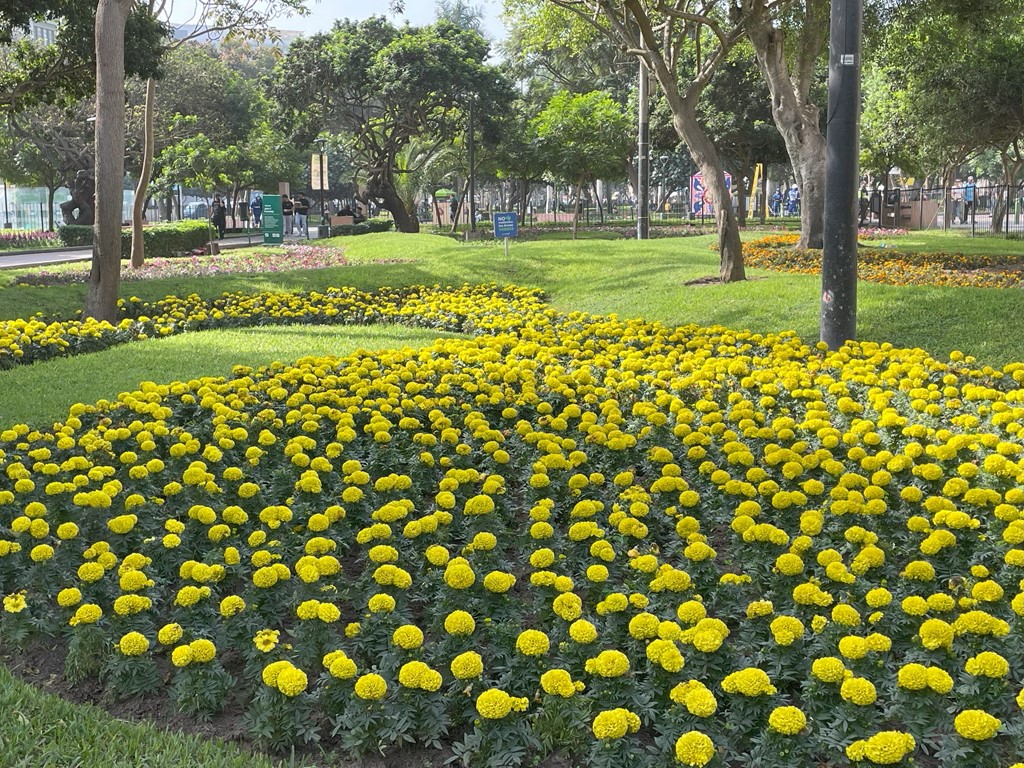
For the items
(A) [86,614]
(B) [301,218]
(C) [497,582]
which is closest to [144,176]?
(B) [301,218]

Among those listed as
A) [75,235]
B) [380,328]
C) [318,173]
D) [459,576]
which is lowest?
[459,576]

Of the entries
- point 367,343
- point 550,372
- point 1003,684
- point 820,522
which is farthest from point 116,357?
Result: point 1003,684

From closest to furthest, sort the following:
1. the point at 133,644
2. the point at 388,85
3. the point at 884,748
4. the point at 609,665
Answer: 1. the point at 884,748
2. the point at 609,665
3. the point at 133,644
4. the point at 388,85

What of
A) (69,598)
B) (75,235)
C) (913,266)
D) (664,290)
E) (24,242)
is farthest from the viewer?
(24,242)

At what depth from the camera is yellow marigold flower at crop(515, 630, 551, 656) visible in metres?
2.91

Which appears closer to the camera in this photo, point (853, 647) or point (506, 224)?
point (853, 647)

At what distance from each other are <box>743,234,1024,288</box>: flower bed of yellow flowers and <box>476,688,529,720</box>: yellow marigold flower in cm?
971

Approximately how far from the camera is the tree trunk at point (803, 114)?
1653cm

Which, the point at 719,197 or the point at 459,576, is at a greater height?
the point at 719,197

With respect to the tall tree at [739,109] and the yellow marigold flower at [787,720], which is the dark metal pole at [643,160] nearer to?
the tall tree at [739,109]

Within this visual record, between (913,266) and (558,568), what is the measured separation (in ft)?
39.0

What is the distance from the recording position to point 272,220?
89.2 feet

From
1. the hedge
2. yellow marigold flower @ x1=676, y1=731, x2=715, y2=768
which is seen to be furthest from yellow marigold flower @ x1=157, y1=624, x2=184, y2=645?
the hedge

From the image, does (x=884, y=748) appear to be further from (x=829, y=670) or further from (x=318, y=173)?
A: (x=318, y=173)
